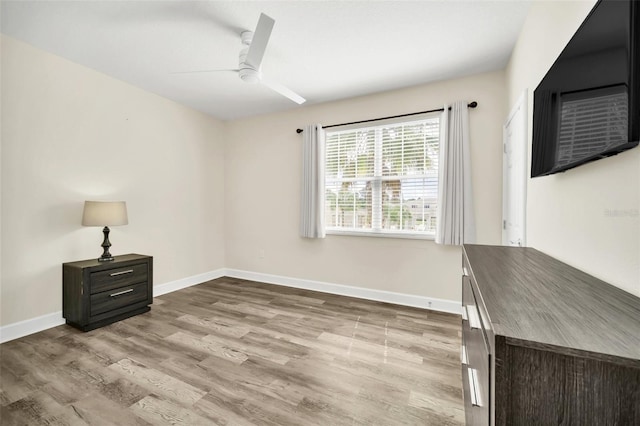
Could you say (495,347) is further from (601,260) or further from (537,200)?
(537,200)

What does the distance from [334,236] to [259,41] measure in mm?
2495

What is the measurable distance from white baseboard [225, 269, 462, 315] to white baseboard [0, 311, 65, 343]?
2.25 m

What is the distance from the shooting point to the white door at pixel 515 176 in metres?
2.09

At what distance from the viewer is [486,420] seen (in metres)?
0.69

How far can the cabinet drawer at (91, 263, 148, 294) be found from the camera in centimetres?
270

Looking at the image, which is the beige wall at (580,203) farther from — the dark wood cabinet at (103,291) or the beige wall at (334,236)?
the dark wood cabinet at (103,291)

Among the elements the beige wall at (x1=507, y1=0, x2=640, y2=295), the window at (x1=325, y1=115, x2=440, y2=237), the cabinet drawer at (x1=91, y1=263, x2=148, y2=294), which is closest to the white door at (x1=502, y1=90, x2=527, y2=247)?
the beige wall at (x1=507, y1=0, x2=640, y2=295)

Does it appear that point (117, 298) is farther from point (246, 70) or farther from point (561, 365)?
point (561, 365)

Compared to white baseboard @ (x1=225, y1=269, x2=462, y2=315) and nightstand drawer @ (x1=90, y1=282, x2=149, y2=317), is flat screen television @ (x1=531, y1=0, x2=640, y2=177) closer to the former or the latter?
white baseboard @ (x1=225, y1=269, x2=462, y2=315)

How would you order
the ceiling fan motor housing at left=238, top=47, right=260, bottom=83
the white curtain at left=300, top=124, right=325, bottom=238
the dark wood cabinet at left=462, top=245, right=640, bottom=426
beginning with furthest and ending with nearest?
the white curtain at left=300, top=124, right=325, bottom=238, the ceiling fan motor housing at left=238, top=47, right=260, bottom=83, the dark wood cabinet at left=462, top=245, right=640, bottom=426

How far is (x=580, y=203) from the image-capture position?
1.26 m

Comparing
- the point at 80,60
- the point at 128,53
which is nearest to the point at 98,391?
the point at 128,53

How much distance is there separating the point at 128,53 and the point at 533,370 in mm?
3637

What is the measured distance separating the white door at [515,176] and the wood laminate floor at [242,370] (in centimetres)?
109
